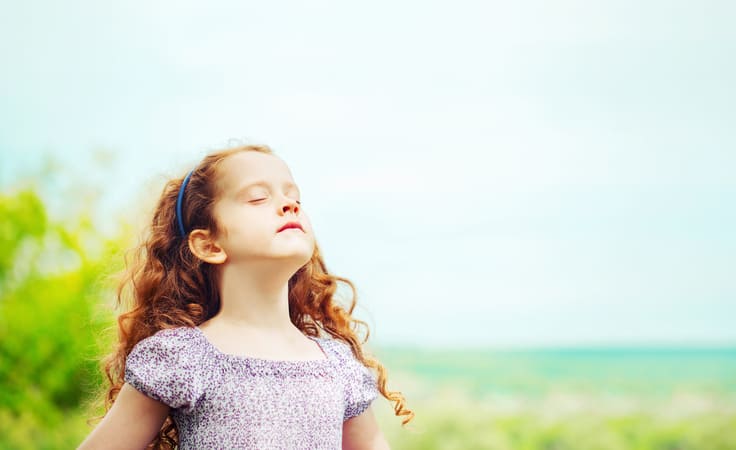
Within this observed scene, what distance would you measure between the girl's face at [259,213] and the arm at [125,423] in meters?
0.31

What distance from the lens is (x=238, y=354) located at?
1.55m

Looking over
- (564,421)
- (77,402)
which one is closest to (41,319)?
(77,402)

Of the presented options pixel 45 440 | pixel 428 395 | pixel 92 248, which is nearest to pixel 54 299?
pixel 92 248

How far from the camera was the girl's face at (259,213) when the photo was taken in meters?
1.57

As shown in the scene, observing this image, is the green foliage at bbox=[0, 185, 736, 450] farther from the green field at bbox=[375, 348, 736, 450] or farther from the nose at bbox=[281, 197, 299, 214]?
the nose at bbox=[281, 197, 299, 214]

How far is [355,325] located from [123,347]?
20.3 inches

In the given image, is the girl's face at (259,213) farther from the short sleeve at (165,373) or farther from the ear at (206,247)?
the short sleeve at (165,373)

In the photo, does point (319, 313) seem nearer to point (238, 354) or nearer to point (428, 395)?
point (238, 354)

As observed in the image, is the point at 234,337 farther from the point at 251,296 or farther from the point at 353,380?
the point at 353,380

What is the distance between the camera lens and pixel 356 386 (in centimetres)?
167

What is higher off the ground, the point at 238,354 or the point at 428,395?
the point at 238,354

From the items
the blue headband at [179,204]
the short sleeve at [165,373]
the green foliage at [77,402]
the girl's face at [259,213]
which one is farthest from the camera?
the green foliage at [77,402]

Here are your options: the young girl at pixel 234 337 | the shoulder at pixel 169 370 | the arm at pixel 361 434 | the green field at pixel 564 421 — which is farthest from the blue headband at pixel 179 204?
the green field at pixel 564 421

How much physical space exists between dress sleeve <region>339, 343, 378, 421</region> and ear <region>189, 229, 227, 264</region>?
330 millimetres
